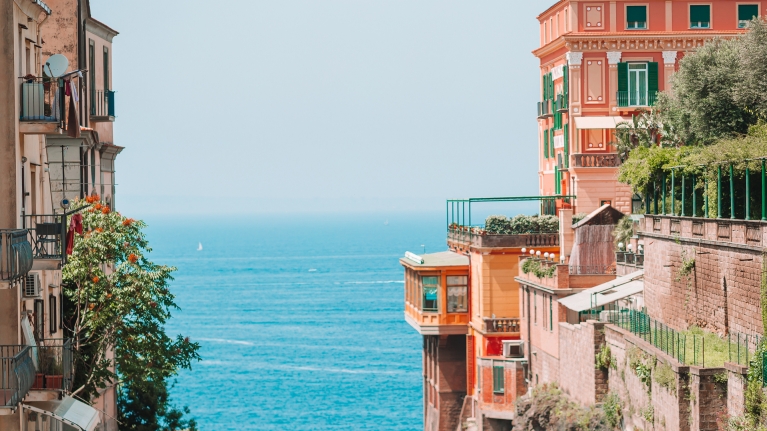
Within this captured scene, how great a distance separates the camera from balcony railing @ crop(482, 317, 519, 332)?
52812 millimetres

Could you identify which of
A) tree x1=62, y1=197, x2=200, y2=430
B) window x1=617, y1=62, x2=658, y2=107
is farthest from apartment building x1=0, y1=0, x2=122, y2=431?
window x1=617, y1=62, x2=658, y2=107

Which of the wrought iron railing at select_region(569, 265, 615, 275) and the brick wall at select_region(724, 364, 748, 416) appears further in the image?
the wrought iron railing at select_region(569, 265, 615, 275)

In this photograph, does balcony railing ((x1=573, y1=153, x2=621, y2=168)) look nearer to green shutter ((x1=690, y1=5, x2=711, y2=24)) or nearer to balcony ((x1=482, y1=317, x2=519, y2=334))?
green shutter ((x1=690, y1=5, x2=711, y2=24))

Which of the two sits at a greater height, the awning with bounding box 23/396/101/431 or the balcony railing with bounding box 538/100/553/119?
the balcony railing with bounding box 538/100/553/119

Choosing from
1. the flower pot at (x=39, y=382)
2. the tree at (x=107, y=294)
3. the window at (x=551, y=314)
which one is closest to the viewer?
the flower pot at (x=39, y=382)

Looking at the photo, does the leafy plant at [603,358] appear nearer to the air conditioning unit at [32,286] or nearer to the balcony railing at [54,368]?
the air conditioning unit at [32,286]

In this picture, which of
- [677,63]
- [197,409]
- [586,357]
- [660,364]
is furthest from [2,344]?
[197,409]

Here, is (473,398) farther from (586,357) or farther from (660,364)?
(660,364)

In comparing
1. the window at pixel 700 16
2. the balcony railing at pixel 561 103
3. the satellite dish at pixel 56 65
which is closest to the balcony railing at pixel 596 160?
the balcony railing at pixel 561 103

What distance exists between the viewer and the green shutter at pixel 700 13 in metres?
57.1

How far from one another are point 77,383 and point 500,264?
83.0ft

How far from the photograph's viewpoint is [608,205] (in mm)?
52719

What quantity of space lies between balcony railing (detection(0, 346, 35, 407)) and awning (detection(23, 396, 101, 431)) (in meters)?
0.96

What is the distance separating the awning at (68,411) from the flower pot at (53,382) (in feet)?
1.19
